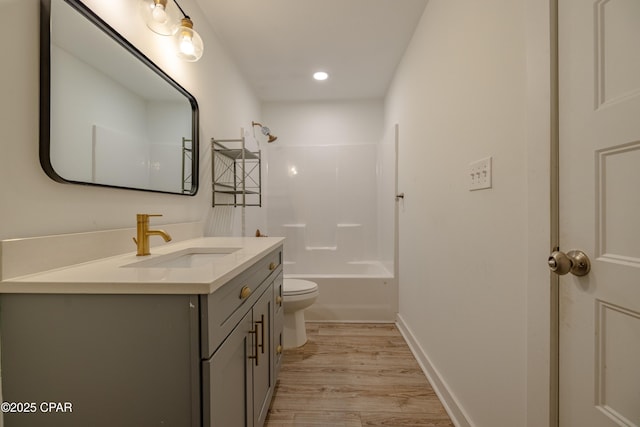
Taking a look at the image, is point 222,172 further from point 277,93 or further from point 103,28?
point 277,93

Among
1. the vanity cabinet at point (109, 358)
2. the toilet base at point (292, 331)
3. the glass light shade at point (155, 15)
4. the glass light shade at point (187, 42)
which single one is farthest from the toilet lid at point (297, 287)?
the glass light shade at point (155, 15)

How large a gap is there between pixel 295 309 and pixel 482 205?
4.70ft

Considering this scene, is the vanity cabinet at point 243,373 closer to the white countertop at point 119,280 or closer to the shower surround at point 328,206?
the white countertop at point 119,280

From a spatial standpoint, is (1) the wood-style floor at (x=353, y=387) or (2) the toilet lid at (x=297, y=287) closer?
(1) the wood-style floor at (x=353, y=387)

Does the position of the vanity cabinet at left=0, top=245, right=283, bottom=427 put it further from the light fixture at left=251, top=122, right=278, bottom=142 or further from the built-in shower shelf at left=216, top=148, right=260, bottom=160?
the light fixture at left=251, top=122, right=278, bottom=142

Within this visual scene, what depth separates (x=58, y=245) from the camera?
0.85m

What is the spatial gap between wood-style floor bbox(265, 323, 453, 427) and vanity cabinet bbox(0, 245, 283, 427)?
895 millimetres

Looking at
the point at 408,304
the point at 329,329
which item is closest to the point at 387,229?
the point at 408,304

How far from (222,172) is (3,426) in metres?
1.59

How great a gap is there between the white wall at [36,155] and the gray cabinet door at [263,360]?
64cm

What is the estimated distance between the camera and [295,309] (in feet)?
6.73

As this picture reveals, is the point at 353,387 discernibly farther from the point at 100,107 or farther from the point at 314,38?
the point at 314,38

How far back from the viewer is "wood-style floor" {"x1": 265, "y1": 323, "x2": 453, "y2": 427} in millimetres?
1409

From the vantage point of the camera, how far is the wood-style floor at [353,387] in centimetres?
141
